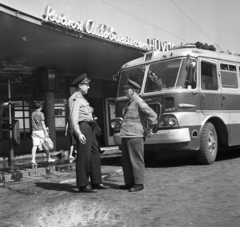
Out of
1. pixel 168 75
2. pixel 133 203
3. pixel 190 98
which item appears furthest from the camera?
pixel 168 75

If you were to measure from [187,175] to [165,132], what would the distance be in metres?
1.33

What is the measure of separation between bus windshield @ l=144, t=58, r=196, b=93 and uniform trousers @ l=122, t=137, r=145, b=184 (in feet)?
9.01

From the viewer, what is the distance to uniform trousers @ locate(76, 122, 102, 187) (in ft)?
19.0

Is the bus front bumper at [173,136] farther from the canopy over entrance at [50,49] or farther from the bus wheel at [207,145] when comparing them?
the canopy over entrance at [50,49]

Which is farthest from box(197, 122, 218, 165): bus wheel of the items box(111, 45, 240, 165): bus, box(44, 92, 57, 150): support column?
box(44, 92, 57, 150): support column

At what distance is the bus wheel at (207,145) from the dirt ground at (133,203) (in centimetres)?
103

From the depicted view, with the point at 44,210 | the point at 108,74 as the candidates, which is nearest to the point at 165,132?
the point at 44,210

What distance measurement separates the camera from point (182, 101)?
26.8 feet

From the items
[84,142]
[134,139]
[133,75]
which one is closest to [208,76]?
[133,75]

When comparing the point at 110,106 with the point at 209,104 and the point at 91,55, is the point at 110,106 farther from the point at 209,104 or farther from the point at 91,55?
the point at 209,104

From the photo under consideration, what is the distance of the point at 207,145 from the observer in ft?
27.7

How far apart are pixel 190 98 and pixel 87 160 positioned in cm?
337

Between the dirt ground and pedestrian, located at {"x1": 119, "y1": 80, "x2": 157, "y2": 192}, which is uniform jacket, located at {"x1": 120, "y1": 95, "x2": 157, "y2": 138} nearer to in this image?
pedestrian, located at {"x1": 119, "y1": 80, "x2": 157, "y2": 192}

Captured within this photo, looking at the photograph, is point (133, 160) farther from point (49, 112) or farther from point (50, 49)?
point (49, 112)
